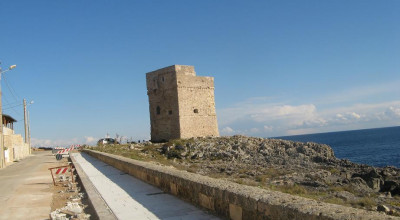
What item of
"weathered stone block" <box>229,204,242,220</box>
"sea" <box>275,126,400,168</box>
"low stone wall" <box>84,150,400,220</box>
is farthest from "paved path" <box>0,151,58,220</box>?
"sea" <box>275,126,400,168</box>

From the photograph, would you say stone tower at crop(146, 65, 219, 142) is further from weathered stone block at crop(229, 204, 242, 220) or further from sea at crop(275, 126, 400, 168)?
weathered stone block at crop(229, 204, 242, 220)

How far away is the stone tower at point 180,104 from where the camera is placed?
32.3m

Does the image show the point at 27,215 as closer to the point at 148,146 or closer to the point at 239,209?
the point at 239,209

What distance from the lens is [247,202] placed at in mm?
4555

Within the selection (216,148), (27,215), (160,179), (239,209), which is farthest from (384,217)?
(216,148)

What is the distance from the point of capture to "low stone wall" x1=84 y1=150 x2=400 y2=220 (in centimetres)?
355

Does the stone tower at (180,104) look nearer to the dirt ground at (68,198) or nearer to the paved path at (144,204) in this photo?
the dirt ground at (68,198)

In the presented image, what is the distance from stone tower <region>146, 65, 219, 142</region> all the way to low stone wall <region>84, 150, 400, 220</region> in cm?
2452

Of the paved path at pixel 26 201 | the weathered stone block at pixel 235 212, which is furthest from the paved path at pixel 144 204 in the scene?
the paved path at pixel 26 201

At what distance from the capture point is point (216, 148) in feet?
96.0

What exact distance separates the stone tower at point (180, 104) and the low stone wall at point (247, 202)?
24.5m

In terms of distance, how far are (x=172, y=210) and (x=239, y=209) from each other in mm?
1597

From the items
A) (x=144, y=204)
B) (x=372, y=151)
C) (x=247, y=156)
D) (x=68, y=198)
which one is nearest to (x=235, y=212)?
(x=144, y=204)

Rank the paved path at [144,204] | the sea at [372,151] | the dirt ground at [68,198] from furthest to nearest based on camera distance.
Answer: the sea at [372,151] → the dirt ground at [68,198] → the paved path at [144,204]
